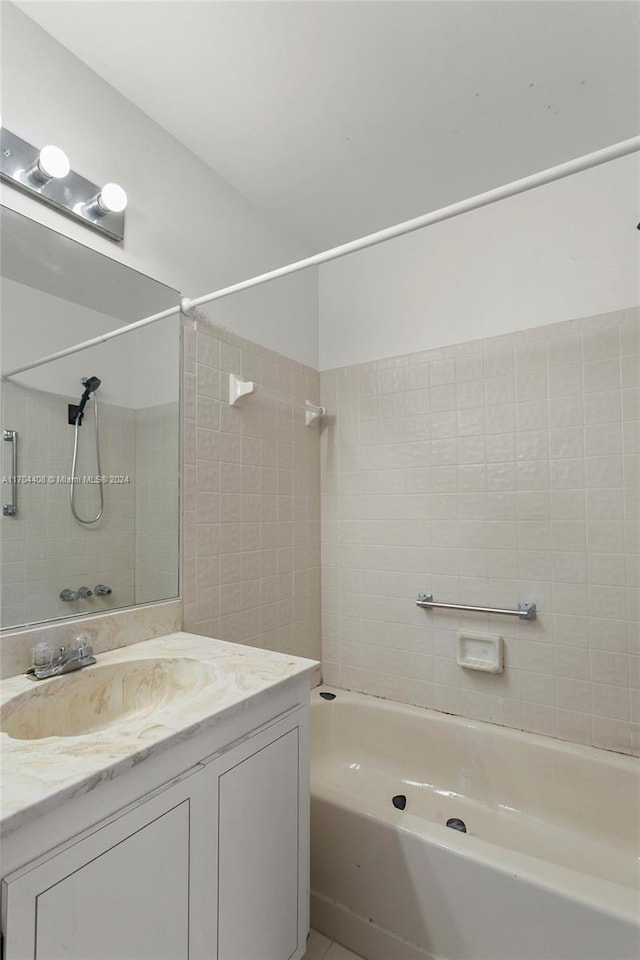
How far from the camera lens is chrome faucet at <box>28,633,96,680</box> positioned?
113cm

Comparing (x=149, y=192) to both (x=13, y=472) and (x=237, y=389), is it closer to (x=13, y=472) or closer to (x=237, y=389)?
(x=237, y=389)

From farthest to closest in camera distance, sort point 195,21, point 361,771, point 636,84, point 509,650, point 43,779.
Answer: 1. point 361,771
2. point 509,650
3. point 636,84
4. point 195,21
5. point 43,779

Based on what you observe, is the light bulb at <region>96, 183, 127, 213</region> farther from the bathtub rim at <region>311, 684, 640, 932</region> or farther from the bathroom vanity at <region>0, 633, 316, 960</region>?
the bathtub rim at <region>311, 684, 640, 932</region>

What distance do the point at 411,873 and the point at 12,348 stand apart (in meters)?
1.79

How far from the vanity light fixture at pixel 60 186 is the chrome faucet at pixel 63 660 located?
3.80 ft

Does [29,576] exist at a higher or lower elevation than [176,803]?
higher

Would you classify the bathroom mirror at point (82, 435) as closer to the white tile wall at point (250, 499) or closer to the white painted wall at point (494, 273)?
the white tile wall at point (250, 499)

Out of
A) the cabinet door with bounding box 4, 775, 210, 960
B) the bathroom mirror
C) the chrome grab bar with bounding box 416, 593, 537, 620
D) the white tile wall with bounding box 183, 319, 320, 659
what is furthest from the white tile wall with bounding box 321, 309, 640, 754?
the cabinet door with bounding box 4, 775, 210, 960

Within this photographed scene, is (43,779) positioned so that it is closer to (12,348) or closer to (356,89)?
(12,348)

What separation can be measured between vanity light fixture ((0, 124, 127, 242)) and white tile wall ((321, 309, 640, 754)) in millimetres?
1240

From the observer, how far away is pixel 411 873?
1.33m

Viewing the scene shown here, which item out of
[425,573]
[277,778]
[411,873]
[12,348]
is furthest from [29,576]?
[425,573]

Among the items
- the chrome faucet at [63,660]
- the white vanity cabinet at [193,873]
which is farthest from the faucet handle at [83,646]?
the white vanity cabinet at [193,873]

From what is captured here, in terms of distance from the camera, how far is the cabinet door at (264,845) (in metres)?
0.98
